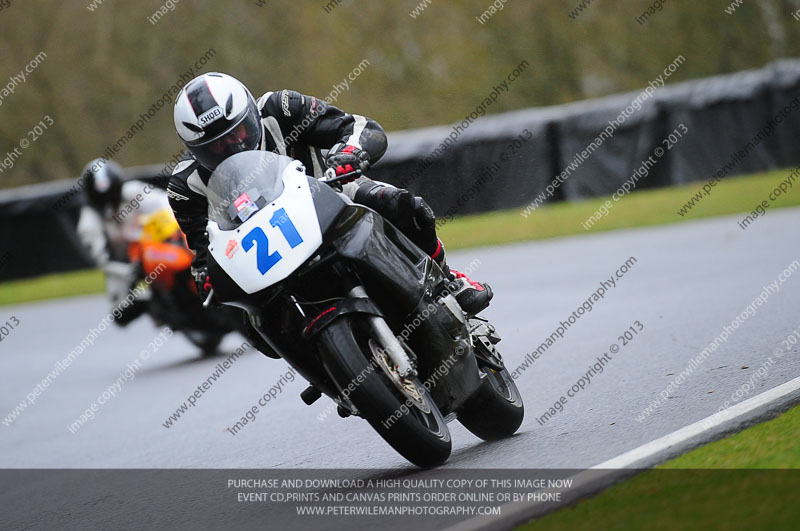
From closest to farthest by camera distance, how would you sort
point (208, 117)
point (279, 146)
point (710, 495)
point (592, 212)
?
point (710, 495) → point (208, 117) → point (279, 146) → point (592, 212)

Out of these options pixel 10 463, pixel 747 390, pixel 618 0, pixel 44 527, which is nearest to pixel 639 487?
pixel 747 390

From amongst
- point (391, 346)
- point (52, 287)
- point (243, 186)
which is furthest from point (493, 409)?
point (52, 287)

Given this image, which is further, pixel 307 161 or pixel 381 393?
pixel 307 161

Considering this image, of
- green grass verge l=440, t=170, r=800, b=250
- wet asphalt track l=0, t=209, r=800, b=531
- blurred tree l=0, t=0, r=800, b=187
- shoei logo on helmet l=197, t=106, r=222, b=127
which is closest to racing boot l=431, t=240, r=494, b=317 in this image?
wet asphalt track l=0, t=209, r=800, b=531

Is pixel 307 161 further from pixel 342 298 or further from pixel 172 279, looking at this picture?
pixel 172 279

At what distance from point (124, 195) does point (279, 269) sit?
21.1 ft

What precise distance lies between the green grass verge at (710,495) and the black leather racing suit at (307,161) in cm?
167

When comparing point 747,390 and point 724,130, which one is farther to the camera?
point 724,130

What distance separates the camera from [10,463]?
740 centimetres

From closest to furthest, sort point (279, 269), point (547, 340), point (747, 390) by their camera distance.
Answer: point (279, 269)
point (747, 390)
point (547, 340)

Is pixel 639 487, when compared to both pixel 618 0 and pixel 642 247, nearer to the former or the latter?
pixel 642 247

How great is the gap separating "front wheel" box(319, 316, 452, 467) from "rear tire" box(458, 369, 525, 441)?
50 centimetres

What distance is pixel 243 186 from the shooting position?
15.5 feet

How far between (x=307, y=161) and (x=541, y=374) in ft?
7.08
